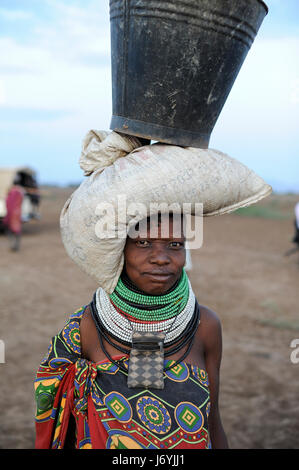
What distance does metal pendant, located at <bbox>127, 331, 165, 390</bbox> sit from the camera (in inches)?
57.7

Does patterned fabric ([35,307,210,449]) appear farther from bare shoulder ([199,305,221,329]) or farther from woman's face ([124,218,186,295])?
woman's face ([124,218,186,295])

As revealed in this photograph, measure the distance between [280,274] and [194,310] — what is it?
314 inches

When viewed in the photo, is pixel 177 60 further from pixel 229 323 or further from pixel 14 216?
pixel 14 216

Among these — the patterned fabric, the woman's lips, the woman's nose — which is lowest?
the patterned fabric

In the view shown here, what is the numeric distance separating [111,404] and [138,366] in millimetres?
151

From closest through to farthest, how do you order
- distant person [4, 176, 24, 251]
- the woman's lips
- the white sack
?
the white sack
the woman's lips
distant person [4, 176, 24, 251]

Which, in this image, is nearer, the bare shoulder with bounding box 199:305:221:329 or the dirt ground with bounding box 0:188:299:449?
the bare shoulder with bounding box 199:305:221:329

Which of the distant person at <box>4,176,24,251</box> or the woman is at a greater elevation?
the woman

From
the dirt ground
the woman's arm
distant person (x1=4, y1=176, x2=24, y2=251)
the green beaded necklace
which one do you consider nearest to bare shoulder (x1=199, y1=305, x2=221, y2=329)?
the woman's arm

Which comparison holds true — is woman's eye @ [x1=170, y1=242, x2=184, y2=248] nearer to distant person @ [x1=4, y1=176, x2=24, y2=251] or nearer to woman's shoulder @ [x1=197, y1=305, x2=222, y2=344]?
woman's shoulder @ [x1=197, y1=305, x2=222, y2=344]

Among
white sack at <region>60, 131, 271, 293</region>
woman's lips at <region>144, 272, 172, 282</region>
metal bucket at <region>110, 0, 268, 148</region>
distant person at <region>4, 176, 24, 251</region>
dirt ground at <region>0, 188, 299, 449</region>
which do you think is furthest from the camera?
distant person at <region>4, 176, 24, 251</region>
